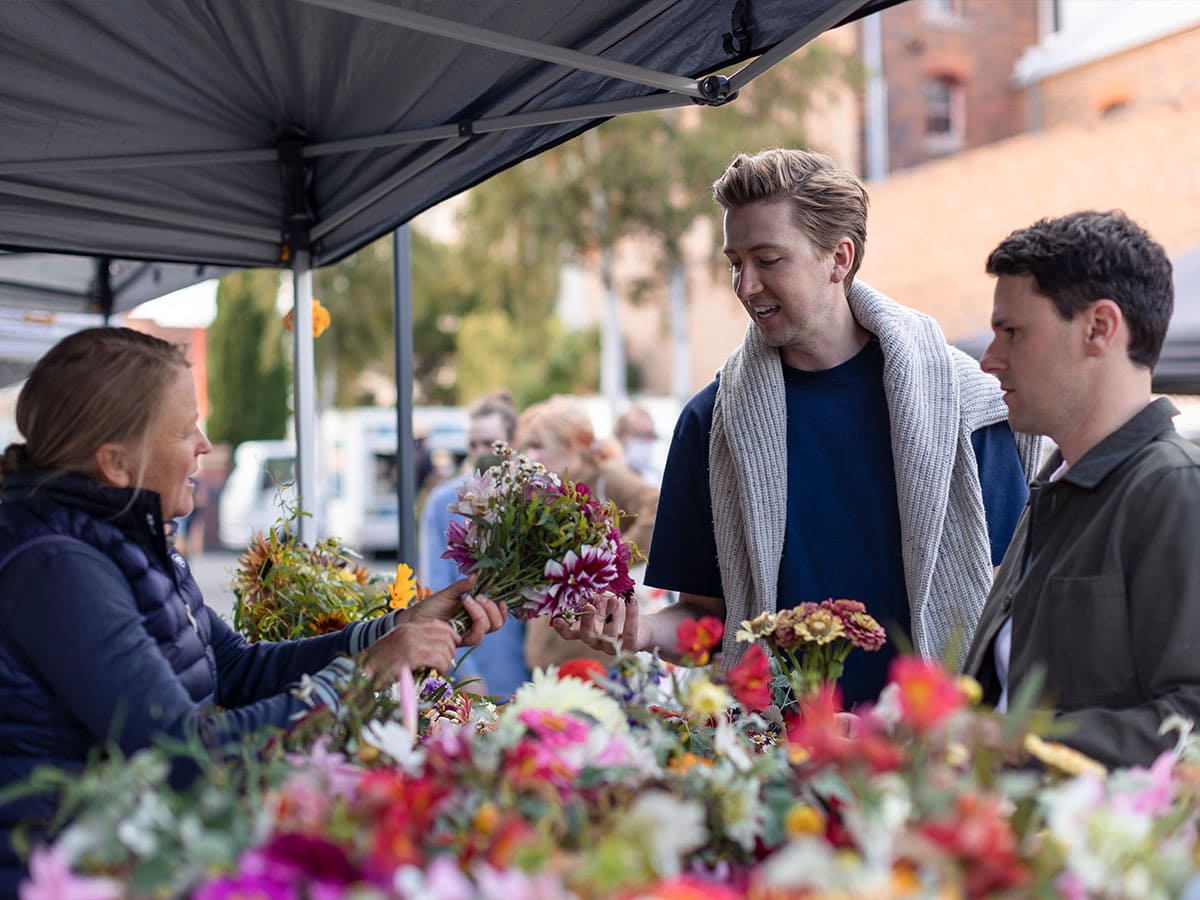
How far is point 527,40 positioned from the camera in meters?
2.46

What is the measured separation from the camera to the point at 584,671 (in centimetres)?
163

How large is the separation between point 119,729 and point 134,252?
2.50m

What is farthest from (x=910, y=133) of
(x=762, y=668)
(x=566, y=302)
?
(x=762, y=668)

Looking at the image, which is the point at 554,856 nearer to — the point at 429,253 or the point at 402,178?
the point at 402,178

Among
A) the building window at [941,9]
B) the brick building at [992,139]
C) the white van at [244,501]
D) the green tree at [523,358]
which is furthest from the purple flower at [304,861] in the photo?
the green tree at [523,358]

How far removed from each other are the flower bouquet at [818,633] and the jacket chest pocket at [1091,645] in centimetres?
24

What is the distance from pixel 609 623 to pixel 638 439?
18.1 feet

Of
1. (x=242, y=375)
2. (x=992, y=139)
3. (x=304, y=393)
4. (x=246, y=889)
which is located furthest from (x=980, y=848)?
(x=242, y=375)

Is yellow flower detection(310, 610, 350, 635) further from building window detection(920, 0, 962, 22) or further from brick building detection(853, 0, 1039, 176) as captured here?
building window detection(920, 0, 962, 22)

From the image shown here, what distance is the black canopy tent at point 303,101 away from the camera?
2457mm

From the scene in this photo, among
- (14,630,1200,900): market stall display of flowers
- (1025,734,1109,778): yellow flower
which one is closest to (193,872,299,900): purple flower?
(14,630,1200,900): market stall display of flowers

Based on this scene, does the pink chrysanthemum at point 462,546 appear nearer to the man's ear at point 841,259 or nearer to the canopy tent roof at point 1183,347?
the man's ear at point 841,259

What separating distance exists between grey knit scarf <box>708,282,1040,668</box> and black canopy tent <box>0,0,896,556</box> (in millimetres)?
588

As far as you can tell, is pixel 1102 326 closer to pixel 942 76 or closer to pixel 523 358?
pixel 942 76
